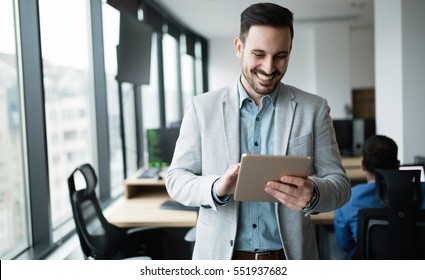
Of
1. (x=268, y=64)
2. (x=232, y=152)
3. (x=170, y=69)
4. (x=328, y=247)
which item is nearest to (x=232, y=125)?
(x=232, y=152)

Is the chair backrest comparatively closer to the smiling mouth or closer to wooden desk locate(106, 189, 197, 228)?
wooden desk locate(106, 189, 197, 228)

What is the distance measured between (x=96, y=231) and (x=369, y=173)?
3.86 feet

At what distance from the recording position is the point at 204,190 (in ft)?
3.32

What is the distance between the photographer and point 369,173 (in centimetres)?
163

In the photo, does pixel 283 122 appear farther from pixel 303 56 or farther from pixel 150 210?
pixel 150 210

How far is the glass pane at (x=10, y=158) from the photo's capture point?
1.45m

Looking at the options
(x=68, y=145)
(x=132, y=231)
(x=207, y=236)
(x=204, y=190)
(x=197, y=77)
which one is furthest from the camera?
(x=68, y=145)

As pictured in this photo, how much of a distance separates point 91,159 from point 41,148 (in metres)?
0.80

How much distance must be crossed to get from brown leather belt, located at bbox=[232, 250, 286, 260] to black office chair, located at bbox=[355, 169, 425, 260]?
486 mm

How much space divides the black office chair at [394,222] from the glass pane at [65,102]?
1.20 metres

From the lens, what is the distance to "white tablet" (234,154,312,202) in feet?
2.82

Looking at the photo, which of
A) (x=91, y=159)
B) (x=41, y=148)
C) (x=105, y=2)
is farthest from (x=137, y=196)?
(x=105, y=2)
